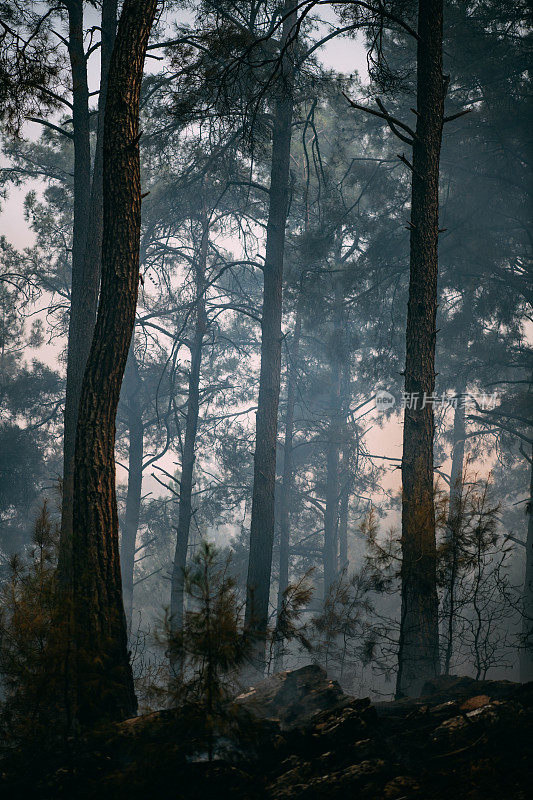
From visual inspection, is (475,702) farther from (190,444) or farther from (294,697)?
(190,444)

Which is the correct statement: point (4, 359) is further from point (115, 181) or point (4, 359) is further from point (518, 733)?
point (518, 733)

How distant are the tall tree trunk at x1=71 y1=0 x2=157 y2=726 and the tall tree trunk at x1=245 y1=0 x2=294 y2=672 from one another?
14.9 feet

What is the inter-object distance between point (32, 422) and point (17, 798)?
16.1 metres

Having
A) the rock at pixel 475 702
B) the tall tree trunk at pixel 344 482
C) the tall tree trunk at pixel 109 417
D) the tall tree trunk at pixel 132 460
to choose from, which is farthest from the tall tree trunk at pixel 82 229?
the tall tree trunk at pixel 344 482

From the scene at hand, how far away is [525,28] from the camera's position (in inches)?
443

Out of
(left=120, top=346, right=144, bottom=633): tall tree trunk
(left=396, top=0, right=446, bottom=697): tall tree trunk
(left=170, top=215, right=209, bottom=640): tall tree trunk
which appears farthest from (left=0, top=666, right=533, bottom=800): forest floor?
(left=120, top=346, right=144, bottom=633): tall tree trunk

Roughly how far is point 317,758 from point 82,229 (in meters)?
7.20

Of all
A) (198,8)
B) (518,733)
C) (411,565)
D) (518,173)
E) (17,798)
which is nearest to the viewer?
(17,798)

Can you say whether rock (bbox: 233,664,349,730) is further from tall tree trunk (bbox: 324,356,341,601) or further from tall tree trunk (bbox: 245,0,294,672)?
tall tree trunk (bbox: 324,356,341,601)

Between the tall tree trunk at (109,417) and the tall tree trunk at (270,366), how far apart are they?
4.55 meters

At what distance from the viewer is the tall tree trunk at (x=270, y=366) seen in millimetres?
9039

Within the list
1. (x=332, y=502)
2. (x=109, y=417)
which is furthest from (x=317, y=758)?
(x=332, y=502)

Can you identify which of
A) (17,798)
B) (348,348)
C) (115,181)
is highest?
(348,348)

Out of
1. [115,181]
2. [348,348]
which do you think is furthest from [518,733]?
[348,348]
